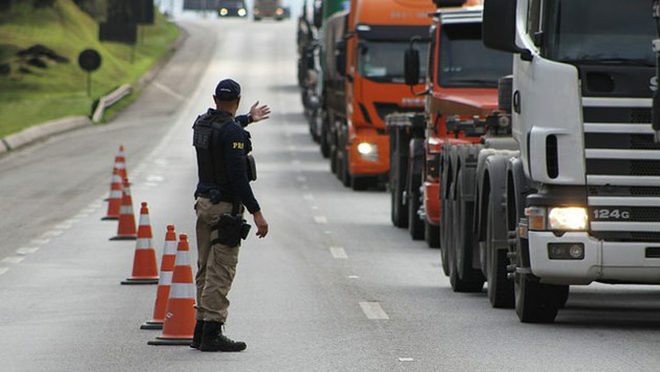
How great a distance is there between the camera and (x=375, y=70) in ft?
103

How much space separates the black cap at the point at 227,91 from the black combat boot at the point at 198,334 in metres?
1.55

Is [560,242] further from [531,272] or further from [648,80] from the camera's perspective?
[648,80]

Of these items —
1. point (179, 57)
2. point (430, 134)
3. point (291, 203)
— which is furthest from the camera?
point (179, 57)

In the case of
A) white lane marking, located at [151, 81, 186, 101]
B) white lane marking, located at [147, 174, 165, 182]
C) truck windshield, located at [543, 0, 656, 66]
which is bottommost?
white lane marking, located at [151, 81, 186, 101]

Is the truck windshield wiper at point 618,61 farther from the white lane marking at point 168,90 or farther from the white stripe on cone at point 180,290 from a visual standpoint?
the white lane marking at point 168,90

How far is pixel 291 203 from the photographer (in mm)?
30609

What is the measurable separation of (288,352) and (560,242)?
2.25 m

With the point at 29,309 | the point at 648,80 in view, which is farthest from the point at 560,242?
the point at 29,309

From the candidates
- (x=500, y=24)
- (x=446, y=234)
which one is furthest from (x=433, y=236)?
(x=500, y=24)

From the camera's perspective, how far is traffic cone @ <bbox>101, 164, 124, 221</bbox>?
2644 centimetres

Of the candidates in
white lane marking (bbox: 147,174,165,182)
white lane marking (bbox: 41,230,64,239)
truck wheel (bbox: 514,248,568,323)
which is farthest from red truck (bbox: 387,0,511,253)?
white lane marking (bbox: 147,174,165,182)

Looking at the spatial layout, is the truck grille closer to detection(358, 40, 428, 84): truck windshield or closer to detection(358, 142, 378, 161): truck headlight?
detection(358, 40, 428, 84): truck windshield

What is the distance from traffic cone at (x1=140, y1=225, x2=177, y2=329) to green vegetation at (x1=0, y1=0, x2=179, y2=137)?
133ft

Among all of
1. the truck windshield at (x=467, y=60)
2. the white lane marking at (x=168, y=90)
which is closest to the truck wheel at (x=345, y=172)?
the truck windshield at (x=467, y=60)
